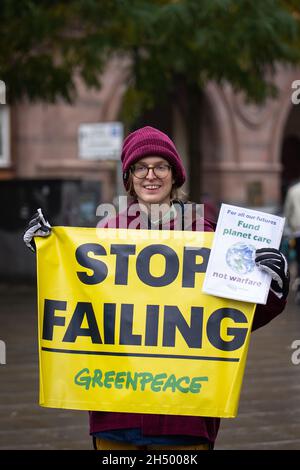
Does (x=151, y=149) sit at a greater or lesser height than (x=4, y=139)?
greater

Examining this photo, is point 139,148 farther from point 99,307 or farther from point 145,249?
point 99,307

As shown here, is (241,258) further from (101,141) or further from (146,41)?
(101,141)

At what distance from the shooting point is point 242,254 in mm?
3623

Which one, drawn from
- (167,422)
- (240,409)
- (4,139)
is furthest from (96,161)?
(167,422)

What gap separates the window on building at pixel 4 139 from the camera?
24306 millimetres

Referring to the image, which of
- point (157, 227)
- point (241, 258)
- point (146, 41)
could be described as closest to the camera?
point (241, 258)

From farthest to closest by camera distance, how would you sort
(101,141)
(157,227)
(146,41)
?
(101,141) → (146,41) → (157,227)

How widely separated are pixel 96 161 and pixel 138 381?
69.6 ft

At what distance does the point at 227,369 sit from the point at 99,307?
53 cm

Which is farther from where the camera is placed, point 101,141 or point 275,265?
point 101,141

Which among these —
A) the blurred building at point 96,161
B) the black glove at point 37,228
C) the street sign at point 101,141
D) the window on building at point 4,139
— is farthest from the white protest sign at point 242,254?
the window on building at point 4,139

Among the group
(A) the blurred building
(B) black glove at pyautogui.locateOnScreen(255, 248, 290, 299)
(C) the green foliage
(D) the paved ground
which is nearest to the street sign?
(C) the green foliage

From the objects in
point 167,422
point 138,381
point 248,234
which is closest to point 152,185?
point 248,234

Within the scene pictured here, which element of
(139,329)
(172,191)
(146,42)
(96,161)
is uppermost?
(146,42)
